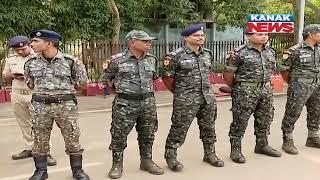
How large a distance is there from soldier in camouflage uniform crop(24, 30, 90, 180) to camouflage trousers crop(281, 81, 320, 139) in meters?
2.87

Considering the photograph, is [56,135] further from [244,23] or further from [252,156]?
[244,23]

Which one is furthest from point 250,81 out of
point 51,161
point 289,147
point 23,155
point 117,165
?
point 23,155

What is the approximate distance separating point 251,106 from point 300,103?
0.88 meters

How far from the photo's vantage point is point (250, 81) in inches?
232

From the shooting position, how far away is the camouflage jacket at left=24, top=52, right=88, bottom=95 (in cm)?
504

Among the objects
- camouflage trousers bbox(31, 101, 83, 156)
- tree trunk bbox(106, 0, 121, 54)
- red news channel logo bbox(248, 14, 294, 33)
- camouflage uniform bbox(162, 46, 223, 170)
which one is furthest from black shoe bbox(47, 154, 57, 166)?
tree trunk bbox(106, 0, 121, 54)

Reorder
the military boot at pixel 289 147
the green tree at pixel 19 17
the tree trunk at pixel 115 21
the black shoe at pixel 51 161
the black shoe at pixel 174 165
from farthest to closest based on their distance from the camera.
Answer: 1. the tree trunk at pixel 115 21
2. the green tree at pixel 19 17
3. the military boot at pixel 289 147
4. the black shoe at pixel 51 161
5. the black shoe at pixel 174 165

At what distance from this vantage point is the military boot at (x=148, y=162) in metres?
5.60

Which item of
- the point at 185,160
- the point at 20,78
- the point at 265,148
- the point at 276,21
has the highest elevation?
the point at 276,21

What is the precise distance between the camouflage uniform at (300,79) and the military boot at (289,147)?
0.05 metres

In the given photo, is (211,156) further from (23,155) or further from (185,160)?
(23,155)

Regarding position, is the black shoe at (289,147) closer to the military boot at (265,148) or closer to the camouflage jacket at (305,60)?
the military boot at (265,148)

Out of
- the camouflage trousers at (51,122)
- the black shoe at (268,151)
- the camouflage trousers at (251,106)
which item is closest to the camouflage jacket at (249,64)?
the camouflage trousers at (251,106)

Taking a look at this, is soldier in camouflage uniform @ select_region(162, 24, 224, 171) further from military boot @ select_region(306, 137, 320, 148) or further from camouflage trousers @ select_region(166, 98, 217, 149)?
military boot @ select_region(306, 137, 320, 148)
